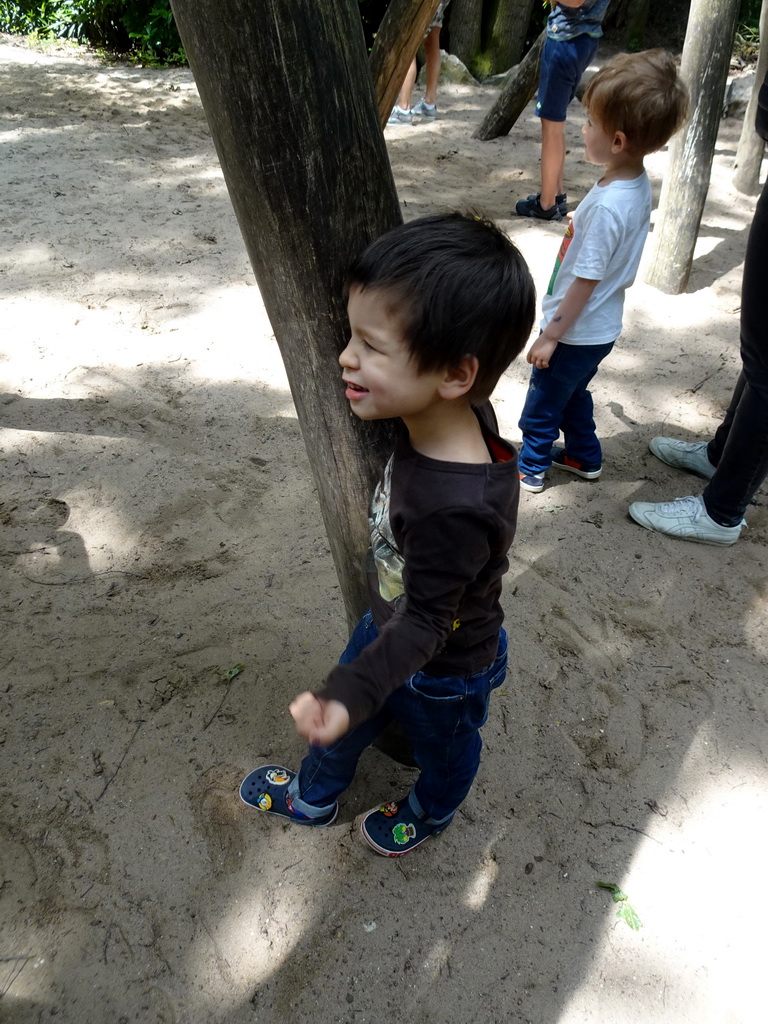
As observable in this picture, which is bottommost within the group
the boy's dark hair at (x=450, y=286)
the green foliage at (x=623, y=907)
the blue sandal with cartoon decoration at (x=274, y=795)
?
the green foliage at (x=623, y=907)

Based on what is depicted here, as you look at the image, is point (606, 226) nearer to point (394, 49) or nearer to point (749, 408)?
point (749, 408)

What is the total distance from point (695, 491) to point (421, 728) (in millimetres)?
1890

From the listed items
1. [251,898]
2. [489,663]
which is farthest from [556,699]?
[251,898]

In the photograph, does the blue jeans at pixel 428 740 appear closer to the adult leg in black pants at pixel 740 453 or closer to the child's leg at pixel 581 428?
the adult leg in black pants at pixel 740 453

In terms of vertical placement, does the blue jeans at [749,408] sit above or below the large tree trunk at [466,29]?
below

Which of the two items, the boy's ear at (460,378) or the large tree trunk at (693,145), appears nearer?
the boy's ear at (460,378)

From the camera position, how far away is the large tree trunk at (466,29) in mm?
7734

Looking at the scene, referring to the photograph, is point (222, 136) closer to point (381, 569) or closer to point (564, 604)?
point (381, 569)

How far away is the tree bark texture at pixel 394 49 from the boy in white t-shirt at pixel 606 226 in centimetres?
72

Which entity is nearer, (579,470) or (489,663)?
(489,663)

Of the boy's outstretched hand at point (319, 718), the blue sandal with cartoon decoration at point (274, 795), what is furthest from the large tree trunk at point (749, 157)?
the boy's outstretched hand at point (319, 718)

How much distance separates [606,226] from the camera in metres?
2.27

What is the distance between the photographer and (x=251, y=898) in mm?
1677

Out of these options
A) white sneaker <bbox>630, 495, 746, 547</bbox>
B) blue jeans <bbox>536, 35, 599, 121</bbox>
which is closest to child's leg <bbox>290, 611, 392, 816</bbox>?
white sneaker <bbox>630, 495, 746, 547</bbox>
